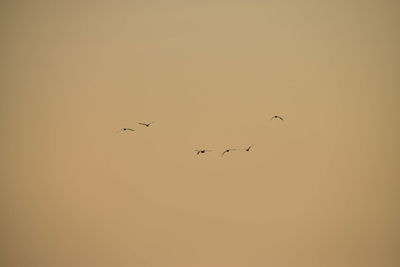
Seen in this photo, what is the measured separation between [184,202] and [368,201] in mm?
1071

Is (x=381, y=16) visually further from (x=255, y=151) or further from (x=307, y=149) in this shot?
(x=255, y=151)

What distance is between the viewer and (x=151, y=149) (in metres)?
2.07

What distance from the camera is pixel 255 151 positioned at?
2.05m

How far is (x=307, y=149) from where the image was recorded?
6.69 ft

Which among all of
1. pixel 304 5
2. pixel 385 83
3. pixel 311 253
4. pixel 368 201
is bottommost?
pixel 311 253

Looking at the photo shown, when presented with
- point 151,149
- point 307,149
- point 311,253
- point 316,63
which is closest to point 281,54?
point 316,63

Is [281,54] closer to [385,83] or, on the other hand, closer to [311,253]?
[385,83]

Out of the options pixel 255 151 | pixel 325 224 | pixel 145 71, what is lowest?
pixel 325 224

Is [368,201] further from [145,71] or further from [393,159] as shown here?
[145,71]

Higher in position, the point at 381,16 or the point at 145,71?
the point at 381,16

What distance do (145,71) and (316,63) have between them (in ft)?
3.29

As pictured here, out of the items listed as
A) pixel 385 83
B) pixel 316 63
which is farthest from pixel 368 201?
pixel 316 63

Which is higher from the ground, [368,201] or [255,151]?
[255,151]

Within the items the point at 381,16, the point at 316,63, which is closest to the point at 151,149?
the point at 316,63
